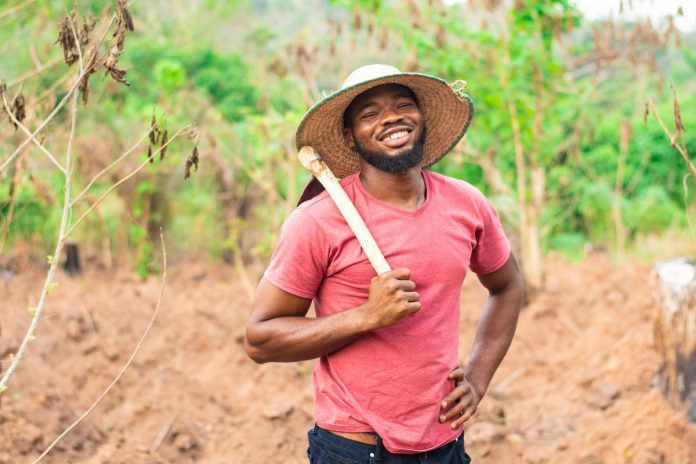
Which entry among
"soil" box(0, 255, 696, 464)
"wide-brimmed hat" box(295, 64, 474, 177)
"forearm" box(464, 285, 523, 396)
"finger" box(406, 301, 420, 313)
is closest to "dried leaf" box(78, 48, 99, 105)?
"wide-brimmed hat" box(295, 64, 474, 177)

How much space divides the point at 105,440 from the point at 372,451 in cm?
259

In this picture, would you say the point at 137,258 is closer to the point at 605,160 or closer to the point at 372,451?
the point at 372,451

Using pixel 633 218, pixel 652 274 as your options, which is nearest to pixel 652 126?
pixel 633 218

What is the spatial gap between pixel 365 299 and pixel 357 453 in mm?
433

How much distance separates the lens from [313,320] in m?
2.34

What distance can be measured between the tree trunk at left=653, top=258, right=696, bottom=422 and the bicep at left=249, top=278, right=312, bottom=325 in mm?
2754

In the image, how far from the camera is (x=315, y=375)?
8.26 feet

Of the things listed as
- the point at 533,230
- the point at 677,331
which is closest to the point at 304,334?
the point at 677,331

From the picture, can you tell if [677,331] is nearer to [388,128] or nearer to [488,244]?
[488,244]

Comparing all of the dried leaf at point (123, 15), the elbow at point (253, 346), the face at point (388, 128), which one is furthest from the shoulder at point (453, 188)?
the dried leaf at point (123, 15)

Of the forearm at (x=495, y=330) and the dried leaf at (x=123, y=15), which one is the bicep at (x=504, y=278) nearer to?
the forearm at (x=495, y=330)

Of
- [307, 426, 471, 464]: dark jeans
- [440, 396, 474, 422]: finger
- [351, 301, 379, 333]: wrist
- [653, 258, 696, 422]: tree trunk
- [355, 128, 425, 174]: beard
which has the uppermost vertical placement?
[355, 128, 425, 174]: beard

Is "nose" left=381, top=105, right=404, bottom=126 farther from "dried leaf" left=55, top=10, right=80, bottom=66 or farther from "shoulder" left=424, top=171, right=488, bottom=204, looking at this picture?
"dried leaf" left=55, top=10, right=80, bottom=66

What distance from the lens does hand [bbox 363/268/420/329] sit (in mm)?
2201
